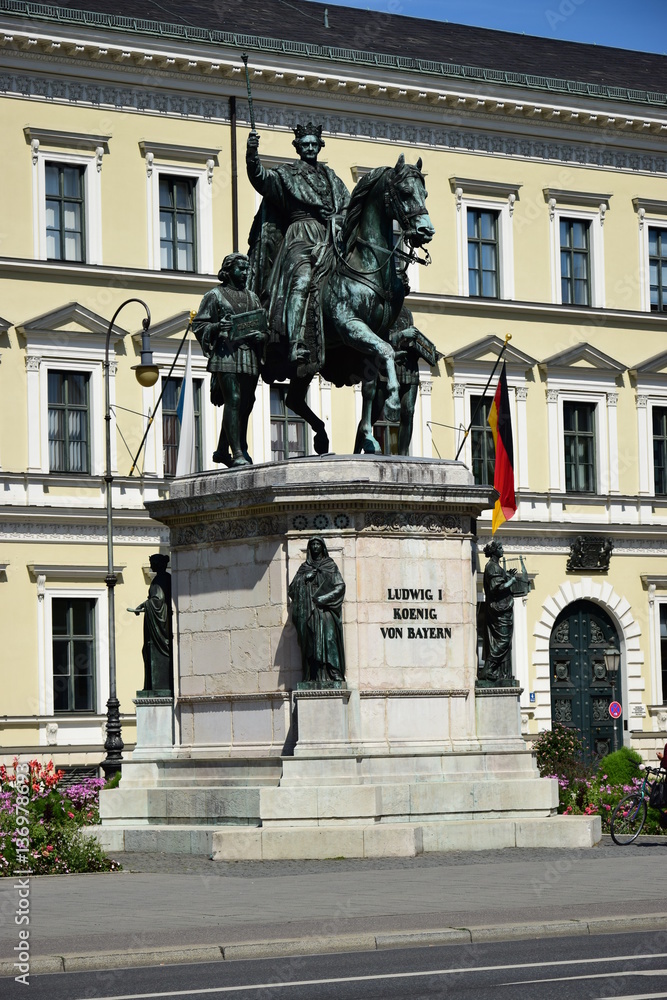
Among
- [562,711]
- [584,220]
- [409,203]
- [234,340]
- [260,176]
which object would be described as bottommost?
[562,711]

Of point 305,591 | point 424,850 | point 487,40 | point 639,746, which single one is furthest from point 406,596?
point 487,40

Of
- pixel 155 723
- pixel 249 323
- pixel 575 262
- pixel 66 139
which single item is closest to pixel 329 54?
pixel 66 139

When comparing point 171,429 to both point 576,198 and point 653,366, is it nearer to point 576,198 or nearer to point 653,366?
point 576,198

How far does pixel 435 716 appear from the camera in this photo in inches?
857

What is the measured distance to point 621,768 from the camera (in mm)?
30203

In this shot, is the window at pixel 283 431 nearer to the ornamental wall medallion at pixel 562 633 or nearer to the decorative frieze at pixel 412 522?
the ornamental wall medallion at pixel 562 633

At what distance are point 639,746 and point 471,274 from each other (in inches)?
485

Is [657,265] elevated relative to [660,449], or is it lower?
elevated

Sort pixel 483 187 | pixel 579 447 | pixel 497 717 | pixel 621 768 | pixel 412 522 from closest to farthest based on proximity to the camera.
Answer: pixel 412 522
pixel 497 717
pixel 621 768
pixel 483 187
pixel 579 447

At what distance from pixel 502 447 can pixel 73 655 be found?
1034 centimetres

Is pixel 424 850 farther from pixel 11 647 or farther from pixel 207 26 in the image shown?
pixel 207 26

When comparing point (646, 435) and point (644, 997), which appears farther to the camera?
point (646, 435)

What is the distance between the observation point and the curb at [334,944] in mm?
13289

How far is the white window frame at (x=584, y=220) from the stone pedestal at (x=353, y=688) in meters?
32.6
